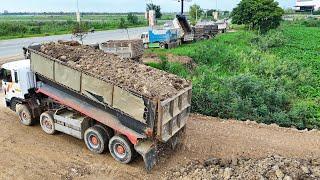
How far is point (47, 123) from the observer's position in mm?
12633

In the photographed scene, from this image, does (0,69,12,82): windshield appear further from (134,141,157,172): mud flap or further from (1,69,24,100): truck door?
(134,141,157,172): mud flap

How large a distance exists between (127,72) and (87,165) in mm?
2918

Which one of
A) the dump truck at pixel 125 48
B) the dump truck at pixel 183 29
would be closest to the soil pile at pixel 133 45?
the dump truck at pixel 125 48

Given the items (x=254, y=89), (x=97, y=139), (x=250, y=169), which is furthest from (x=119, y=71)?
(x=254, y=89)

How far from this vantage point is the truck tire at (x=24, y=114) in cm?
1312

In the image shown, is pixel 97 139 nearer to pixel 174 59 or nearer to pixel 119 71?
pixel 119 71

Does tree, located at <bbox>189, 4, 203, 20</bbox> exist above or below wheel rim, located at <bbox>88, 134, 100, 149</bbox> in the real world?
above

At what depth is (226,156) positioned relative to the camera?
11156 millimetres

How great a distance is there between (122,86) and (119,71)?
3.87 feet

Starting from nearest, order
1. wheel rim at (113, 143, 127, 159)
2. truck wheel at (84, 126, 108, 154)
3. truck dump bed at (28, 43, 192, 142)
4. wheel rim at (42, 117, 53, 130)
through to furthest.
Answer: truck dump bed at (28, 43, 192, 142) → wheel rim at (113, 143, 127, 159) → truck wheel at (84, 126, 108, 154) → wheel rim at (42, 117, 53, 130)

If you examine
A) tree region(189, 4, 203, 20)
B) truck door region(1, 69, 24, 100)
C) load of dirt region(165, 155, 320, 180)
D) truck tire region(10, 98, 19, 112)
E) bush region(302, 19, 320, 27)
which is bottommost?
load of dirt region(165, 155, 320, 180)

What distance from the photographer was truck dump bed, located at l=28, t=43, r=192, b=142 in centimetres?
978

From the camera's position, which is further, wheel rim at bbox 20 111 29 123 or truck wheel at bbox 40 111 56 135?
wheel rim at bbox 20 111 29 123

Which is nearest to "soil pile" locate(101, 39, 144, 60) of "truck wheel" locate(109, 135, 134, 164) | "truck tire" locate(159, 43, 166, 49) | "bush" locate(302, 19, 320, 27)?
"truck tire" locate(159, 43, 166, 49)
